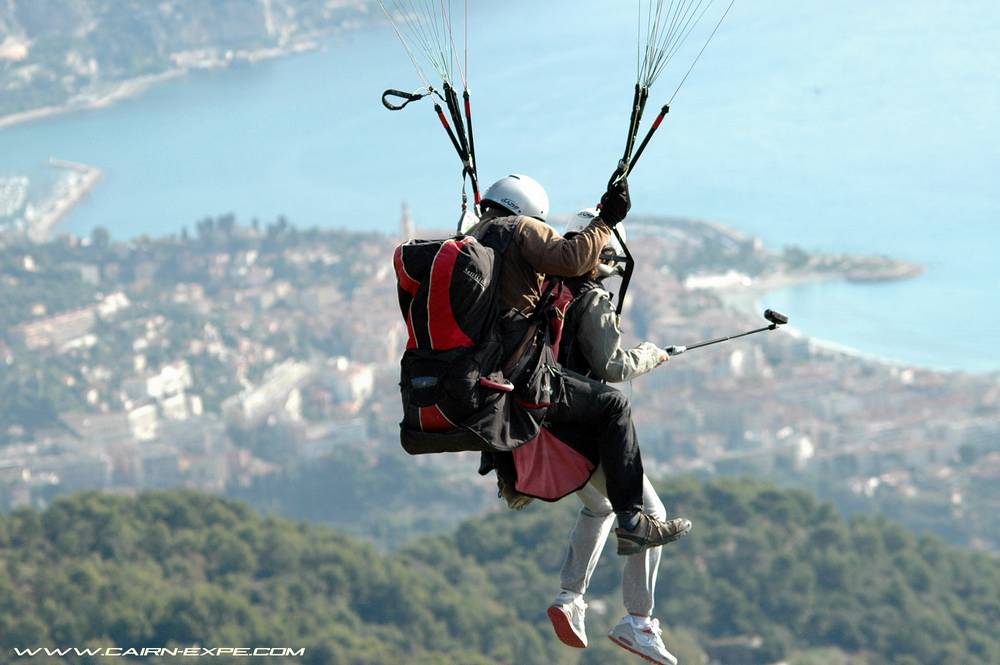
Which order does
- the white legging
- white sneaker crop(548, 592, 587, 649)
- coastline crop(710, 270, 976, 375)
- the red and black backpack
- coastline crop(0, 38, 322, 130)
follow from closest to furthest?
the red and black backpack
white sneaker crop(548, 592, 587, 649)
the white legging
coastline crop(710, 270, 976, 375)
coastline crop(0, 38, 322, 130)

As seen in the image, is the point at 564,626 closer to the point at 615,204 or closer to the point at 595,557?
the point at 595,557

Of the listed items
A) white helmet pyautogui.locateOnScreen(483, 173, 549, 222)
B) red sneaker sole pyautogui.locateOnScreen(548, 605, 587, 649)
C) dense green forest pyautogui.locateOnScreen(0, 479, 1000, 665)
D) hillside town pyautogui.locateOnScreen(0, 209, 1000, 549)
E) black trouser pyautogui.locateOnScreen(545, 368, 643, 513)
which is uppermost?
white helmet pyautogui.locateOnScreen(483, 173, 549, 222)

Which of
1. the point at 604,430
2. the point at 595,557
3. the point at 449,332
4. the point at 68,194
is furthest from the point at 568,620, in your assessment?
the point at 68,194

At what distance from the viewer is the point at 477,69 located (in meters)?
101

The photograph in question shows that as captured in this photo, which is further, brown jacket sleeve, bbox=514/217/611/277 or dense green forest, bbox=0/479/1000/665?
dense green forest, bbox=0/479/1000/665

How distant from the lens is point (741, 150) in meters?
91.6

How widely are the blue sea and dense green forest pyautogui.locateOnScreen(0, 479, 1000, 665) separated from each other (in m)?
26.2

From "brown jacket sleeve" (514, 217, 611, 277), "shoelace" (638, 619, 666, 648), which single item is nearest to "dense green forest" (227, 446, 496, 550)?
"shoelace" (638, 619, 666, 648)

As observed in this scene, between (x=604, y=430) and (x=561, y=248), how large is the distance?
2.23ft

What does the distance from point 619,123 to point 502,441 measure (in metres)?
82.8

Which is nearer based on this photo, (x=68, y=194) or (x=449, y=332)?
(x=449, y=332)

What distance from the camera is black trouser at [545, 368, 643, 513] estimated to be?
5.09 m

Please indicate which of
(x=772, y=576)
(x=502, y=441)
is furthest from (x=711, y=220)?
(x=502, y=441)

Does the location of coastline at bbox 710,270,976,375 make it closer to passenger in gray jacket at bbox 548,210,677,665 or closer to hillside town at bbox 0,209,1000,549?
hillside town at bbox 0,209,1000,549
